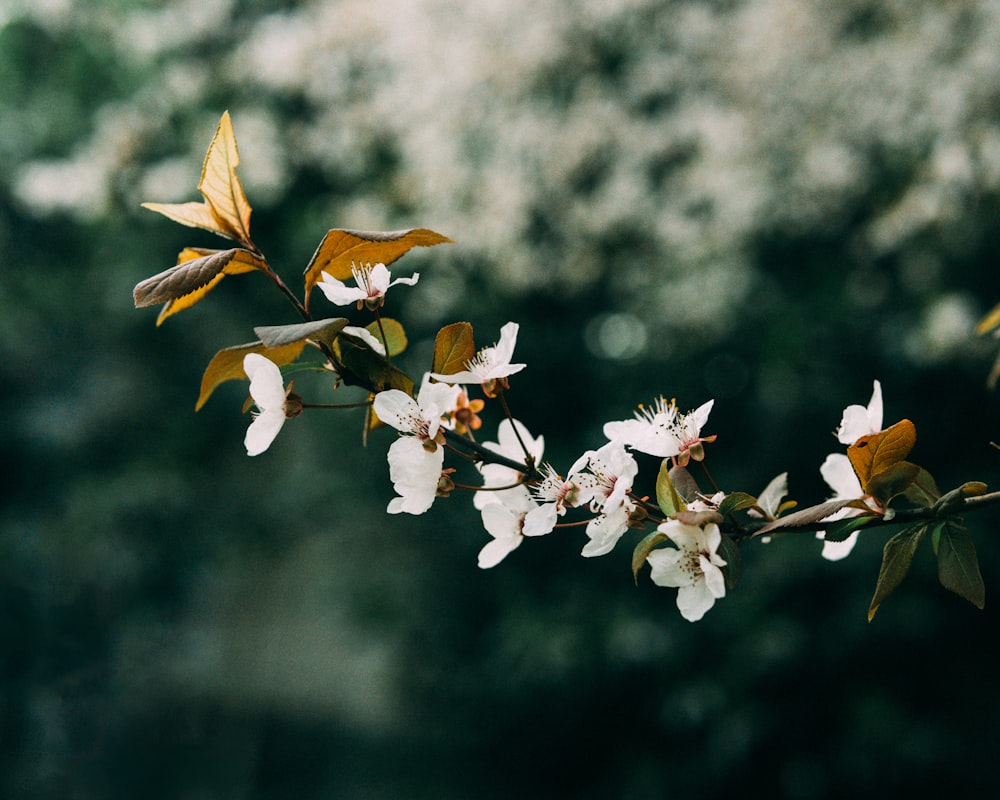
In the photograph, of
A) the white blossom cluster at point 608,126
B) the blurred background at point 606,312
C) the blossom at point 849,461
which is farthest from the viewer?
the blurred background at point 606,312

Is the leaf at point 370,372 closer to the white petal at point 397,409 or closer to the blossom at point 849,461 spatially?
the white petal at point 397,409

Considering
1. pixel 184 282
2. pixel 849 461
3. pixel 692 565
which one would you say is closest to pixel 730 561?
pixel 692 565

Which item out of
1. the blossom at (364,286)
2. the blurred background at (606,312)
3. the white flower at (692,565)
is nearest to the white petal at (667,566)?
the white flower at (692,565)

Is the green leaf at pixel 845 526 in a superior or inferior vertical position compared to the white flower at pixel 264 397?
inferior

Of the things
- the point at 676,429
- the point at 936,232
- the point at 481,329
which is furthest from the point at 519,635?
the point at 676,429

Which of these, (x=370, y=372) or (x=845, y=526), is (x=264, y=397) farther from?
(x=845, y=526)

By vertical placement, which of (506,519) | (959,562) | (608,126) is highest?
(608,126)

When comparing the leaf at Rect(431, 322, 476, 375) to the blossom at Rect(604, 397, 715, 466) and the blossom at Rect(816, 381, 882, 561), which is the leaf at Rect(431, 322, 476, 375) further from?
the blossom at Rect(816, 381, 882, 561)
